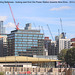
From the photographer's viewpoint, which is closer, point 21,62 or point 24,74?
point 24,74

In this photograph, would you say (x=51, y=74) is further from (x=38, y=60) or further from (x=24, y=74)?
(x=38, y=60)

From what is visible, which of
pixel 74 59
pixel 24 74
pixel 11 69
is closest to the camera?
pixel 24 74

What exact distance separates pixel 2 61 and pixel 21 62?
24.1 feet

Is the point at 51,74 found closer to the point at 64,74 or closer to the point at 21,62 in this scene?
the point at 64,74

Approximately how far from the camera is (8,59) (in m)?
134

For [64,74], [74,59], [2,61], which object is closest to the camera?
[64,74]

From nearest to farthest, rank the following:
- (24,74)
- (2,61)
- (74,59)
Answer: (24,74), (2,61), (74,59)

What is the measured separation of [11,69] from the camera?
3957 inches

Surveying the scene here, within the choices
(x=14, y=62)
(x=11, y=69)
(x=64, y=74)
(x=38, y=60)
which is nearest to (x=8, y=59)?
(x=14, y=62)

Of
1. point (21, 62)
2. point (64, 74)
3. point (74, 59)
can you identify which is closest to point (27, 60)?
point (21, 62)

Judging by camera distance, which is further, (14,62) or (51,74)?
(14,62)

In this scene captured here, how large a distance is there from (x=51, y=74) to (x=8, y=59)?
57883 mm

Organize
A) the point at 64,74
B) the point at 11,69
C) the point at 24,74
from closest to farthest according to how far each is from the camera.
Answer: the point at 24,74 < the point at 64,74 < the point at 11,69

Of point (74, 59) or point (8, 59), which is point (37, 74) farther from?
point (74, 59)
